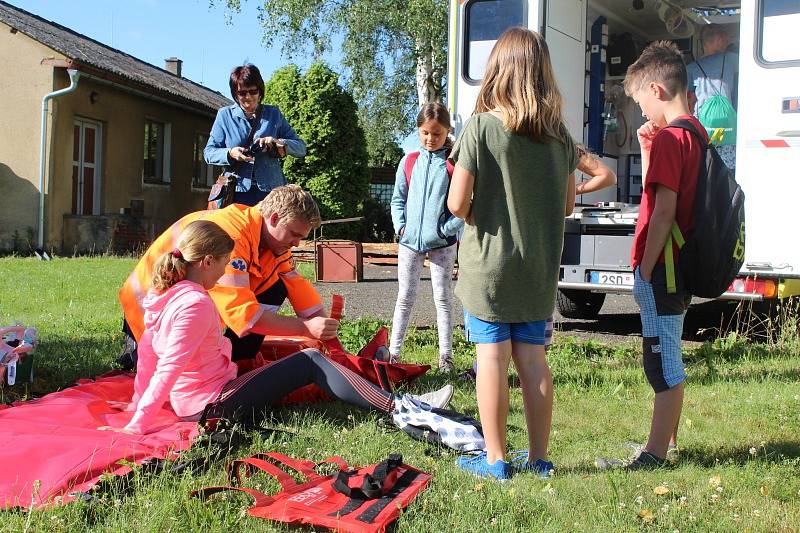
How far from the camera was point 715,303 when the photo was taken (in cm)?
994

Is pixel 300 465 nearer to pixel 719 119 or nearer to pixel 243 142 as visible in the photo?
pixel 243 142

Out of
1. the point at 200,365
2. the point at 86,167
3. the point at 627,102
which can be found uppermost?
the point at 627,102

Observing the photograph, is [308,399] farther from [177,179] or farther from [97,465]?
[177,179]

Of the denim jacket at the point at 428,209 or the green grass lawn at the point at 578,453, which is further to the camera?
the denim jacket at the point at 428,209

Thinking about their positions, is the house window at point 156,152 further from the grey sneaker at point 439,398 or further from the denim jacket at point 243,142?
the grey sneaker at point 439,398

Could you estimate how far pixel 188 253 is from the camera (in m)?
3.49

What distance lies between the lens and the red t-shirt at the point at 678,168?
3.15 m

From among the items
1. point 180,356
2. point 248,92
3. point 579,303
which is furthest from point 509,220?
point 579,303

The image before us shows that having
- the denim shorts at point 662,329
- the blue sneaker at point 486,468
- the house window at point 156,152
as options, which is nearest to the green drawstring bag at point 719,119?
the denim shorts at point 662,329

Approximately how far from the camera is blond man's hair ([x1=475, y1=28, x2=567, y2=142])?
9.70 feet

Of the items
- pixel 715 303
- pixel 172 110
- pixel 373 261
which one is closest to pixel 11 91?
pixel 172 110

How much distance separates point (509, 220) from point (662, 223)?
63 centimetres

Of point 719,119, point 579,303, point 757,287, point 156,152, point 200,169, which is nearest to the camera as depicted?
point 757,287

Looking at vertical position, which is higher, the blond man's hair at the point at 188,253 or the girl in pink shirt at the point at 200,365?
the blond man's hair at the point at 188,253
